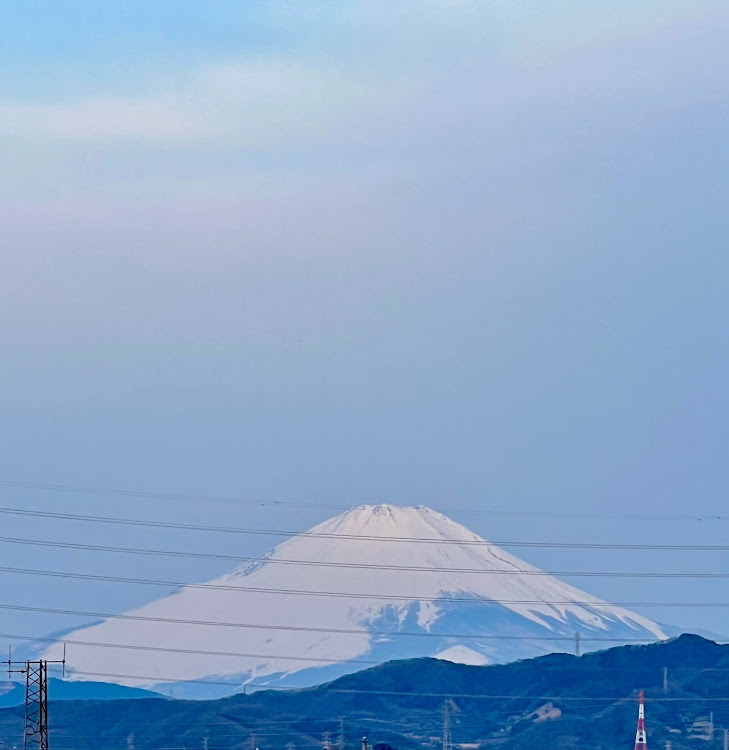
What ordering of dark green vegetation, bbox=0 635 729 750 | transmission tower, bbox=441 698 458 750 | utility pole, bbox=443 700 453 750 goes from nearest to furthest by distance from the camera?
1. dark green vegetation, bbox=0 635 729 750
2. utility pole, bbox=443 700 453 750
3. transmission tower, bbox=441 698 458 750

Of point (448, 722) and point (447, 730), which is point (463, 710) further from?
point (447, 730)

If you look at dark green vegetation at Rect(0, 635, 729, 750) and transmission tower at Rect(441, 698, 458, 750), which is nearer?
dark green vegetation at Rect(0, 635, 729, 750)

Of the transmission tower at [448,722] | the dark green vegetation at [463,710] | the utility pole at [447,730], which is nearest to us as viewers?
the dark green vegetation at [463,710]

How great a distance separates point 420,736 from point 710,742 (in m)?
26.5

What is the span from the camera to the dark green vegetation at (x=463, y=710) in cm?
12138

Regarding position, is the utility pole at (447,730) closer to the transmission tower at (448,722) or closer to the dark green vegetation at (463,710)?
the transmission tower at (448,722)

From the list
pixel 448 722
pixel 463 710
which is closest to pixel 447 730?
pixel 448 722

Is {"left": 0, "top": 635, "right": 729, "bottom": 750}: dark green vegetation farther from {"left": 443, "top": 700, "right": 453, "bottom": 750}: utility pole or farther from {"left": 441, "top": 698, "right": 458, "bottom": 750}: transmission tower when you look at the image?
{"left": 443, "top": 700, "right": 453, "bottom": 750}: utility pole

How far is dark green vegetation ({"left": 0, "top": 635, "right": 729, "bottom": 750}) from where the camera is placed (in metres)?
121

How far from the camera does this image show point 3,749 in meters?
114

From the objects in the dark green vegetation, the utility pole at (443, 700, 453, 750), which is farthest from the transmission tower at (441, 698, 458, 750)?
the dark green vegetation

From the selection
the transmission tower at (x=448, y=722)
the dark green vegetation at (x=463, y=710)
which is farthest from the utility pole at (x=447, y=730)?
the dark green vegetation at (x=463, y=710)

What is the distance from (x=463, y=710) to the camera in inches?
5595

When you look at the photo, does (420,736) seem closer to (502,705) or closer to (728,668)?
(502,705)
